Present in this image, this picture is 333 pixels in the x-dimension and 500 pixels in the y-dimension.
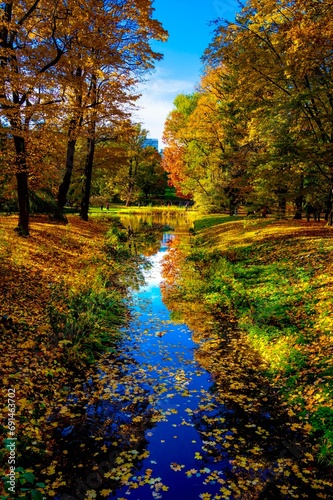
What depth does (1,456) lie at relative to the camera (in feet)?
14.6

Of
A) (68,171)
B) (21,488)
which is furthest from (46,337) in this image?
(68,171)

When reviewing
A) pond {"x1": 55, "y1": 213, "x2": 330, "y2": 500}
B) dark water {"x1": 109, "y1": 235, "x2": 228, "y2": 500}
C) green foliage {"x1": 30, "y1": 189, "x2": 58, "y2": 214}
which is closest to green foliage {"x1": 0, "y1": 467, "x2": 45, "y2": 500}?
pond {"x1": 55, "y1": 213, "x2": 330, "y2": 500}

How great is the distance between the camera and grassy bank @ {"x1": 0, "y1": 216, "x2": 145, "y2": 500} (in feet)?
16.0

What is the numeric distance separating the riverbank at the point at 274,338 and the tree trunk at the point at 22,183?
21.5ft

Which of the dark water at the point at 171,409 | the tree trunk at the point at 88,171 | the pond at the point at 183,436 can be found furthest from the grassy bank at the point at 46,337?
the tree trunk at the point at 88,171

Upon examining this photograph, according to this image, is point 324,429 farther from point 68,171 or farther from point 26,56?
point 68,171

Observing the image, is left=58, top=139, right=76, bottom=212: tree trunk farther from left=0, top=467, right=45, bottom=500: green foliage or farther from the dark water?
left=0, top=467, right=45, bottom=500: green foliage

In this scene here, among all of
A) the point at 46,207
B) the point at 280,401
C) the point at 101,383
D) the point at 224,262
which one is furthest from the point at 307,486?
the point at 46,207

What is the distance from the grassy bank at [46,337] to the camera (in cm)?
487

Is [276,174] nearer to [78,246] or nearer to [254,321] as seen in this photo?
[254,321]

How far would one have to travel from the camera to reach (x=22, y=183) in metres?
14.5

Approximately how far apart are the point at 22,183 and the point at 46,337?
28.6ft

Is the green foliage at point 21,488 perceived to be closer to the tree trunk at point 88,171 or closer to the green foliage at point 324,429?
the green foliage at point 324,429

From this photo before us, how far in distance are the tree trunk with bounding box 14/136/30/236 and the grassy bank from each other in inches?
20.8
